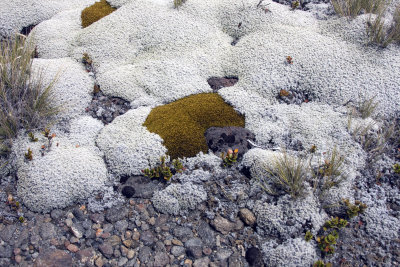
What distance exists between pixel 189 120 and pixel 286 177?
75.0 inches

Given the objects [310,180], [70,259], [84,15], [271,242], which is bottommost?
[70,259]

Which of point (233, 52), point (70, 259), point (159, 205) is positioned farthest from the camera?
point (233, 52)

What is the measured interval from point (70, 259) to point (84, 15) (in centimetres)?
587

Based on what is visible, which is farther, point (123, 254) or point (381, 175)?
point (381, 175)

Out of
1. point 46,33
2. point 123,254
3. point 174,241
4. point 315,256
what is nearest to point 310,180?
point 315,256

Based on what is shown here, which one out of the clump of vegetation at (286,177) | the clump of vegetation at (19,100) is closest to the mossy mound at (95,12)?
the clump of vegetation at (19,100)

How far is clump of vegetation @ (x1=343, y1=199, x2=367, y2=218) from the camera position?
13.9 feet

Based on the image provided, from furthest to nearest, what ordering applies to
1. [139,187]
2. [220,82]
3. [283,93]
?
[220,82], [283,93], [139,187]

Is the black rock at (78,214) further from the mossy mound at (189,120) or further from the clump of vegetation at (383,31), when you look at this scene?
the clump of vegetation at (383,31)

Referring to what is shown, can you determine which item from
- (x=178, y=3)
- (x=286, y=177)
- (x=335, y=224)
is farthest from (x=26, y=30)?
(x=335, y=224)

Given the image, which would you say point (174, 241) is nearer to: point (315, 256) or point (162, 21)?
point (315, 256)

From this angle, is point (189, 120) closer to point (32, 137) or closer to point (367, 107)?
point (32, 137)

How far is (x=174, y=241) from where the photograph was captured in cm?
417

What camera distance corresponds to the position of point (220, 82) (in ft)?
20.1
